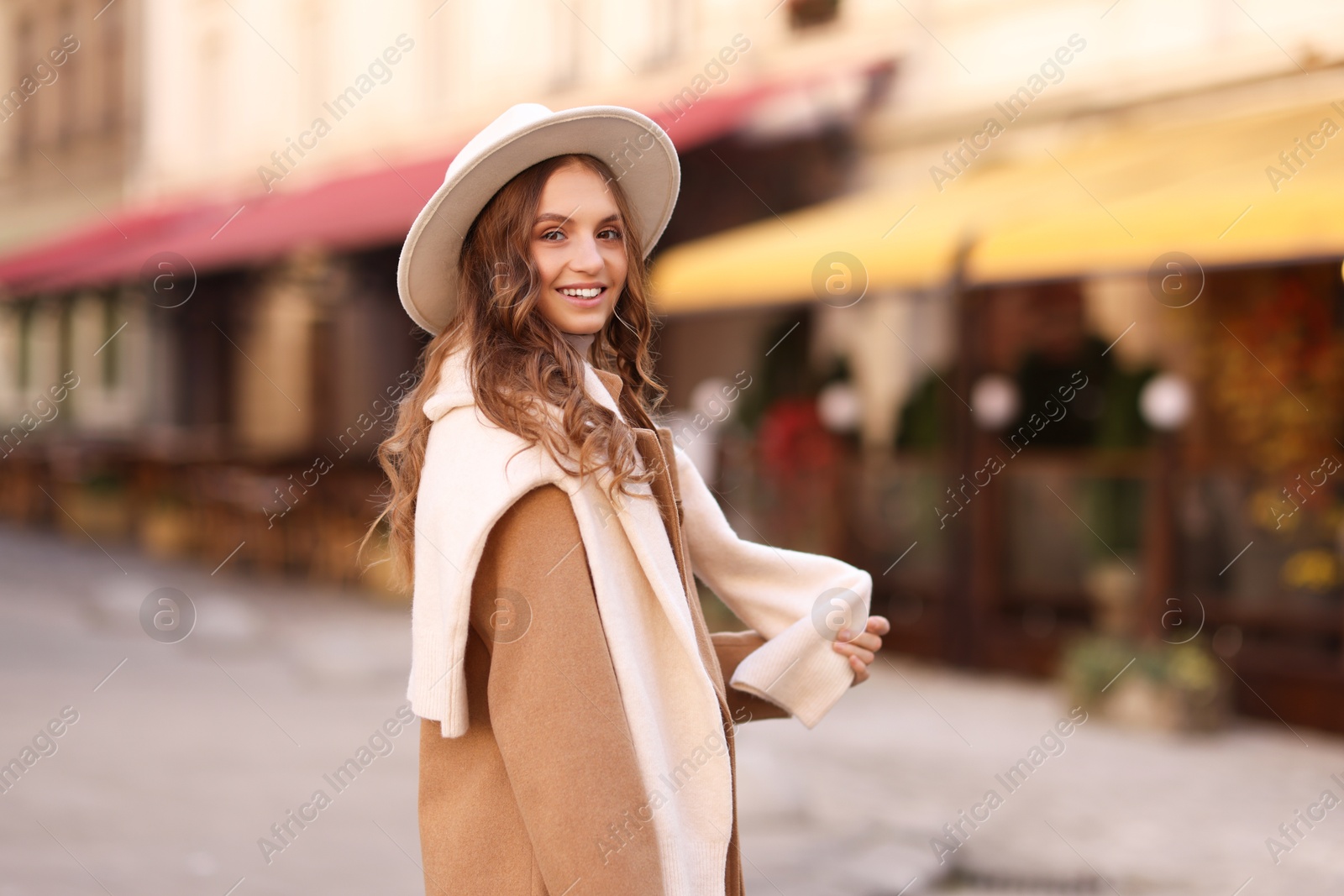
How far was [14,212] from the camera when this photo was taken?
24.0 m

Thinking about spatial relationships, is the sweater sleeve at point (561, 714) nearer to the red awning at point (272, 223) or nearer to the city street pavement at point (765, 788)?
the city street pavement at point (765, 788)

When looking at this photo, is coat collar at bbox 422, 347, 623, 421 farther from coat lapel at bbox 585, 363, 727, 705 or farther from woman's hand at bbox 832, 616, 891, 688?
woman's hand at bbox 832, 616, 891, 688

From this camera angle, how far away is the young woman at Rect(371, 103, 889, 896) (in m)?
1.62

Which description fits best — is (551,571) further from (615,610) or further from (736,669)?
(736,669)

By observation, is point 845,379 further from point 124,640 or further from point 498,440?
point 498,440

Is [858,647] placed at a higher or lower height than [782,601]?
lower

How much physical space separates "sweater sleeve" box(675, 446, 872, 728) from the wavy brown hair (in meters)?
0.23

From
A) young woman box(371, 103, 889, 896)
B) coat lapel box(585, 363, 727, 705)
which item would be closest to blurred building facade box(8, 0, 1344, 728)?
young woman box(371, 103, 889, 896)

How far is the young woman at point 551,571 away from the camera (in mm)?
1619

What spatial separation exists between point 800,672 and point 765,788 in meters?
3.10

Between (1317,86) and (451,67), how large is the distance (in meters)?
9.27

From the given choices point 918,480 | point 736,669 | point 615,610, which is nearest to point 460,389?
point 615,610

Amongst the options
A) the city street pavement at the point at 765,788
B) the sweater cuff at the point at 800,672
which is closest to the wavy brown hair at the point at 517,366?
the sweater cuff at the point at 800,672

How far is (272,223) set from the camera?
12508 mm
